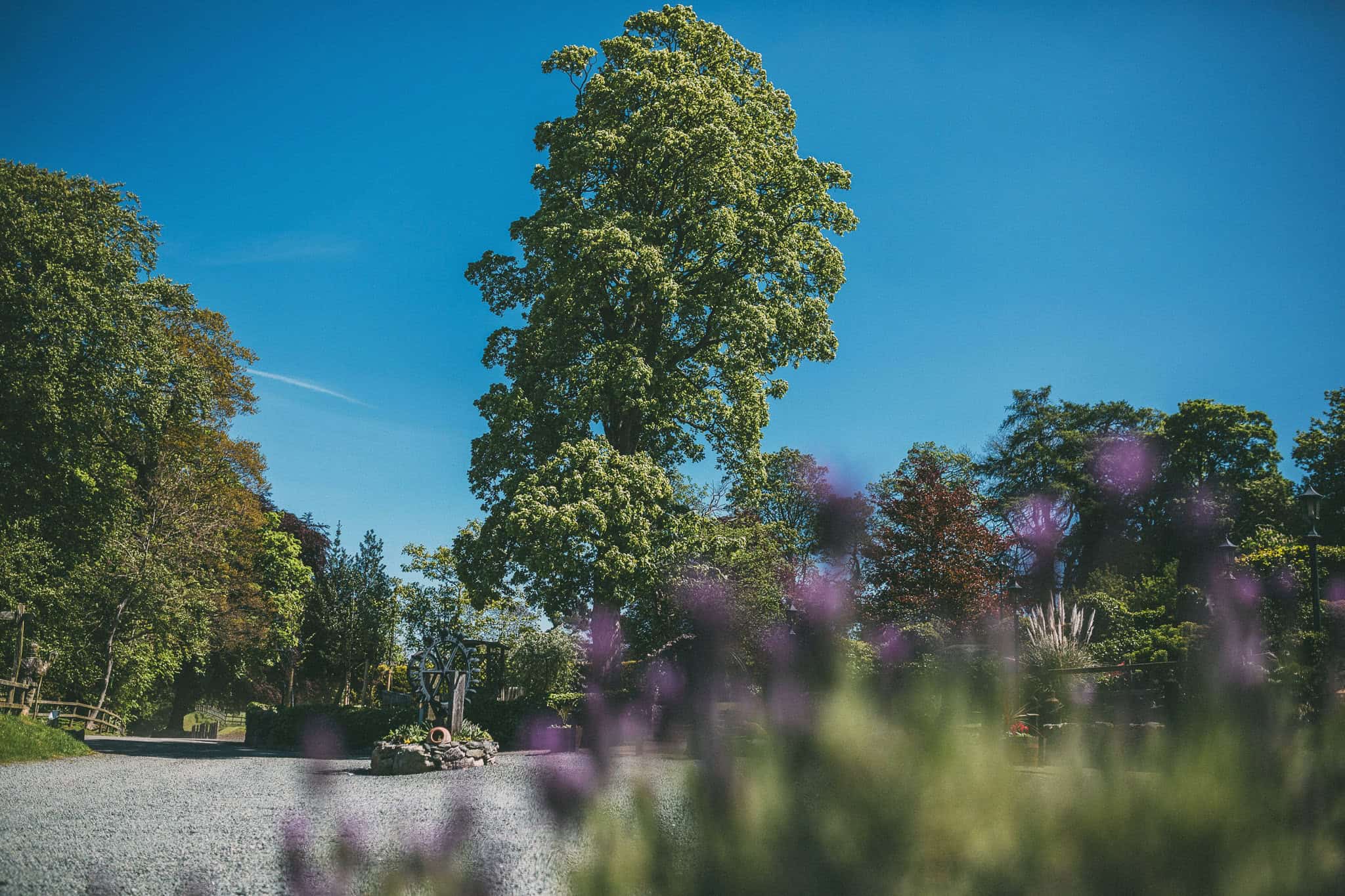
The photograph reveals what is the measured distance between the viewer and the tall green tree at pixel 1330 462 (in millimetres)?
25812

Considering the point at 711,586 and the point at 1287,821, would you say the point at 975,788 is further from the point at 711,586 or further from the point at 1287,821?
the point at 711,586

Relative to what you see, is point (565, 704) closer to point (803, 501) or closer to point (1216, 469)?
point (803, 501)

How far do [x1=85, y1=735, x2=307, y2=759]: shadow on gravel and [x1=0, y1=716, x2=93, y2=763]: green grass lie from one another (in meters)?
0.96

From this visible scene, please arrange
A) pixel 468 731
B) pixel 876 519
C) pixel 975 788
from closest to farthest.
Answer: pixel 975 788
pixel 468 731
pixel 876 519

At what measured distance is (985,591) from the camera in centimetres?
2303

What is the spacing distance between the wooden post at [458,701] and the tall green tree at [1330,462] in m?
25.5

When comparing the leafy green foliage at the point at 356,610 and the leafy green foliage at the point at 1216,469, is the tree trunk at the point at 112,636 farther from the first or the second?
the leafy green foliage at the point at 1216,469

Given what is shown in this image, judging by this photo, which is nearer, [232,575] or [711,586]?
[711,586]

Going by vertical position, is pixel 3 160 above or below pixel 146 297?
above

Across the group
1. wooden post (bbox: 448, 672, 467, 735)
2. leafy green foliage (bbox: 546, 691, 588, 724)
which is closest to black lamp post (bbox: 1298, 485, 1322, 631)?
leafy green foliage (bbox: 546, 691, 588, 724)

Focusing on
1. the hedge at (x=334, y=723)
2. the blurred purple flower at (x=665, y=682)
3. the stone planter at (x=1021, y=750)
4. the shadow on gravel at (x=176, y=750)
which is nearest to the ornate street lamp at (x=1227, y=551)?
the blurred purple flower at (x=665, y=682)

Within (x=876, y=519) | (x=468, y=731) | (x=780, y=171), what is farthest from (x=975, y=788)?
(x=876, y=519)

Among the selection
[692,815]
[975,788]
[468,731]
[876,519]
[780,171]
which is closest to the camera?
[975,788]

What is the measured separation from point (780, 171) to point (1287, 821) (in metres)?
17.7
